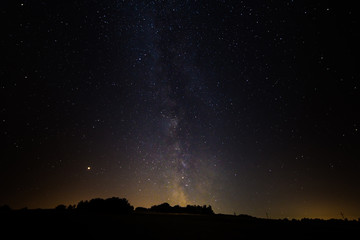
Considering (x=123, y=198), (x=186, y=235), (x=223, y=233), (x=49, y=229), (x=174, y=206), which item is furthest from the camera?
(x=174, y=206)

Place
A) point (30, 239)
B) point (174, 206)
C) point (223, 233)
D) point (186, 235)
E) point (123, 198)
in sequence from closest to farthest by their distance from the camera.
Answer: point (30, 239) < point (186, 235) < point (223, 233) < point (123, 198) < point (174, 206)

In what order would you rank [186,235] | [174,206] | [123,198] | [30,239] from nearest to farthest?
[30,239], [186,235], [123,198], [174,206]

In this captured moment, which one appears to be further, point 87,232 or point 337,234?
point 337,234

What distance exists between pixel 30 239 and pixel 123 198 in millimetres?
19981

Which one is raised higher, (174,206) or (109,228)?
(174,206)

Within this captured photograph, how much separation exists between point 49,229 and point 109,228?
2578mm

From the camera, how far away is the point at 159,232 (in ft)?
33.8

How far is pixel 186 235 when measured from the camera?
988cm

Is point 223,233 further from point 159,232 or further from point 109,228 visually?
point 109,228

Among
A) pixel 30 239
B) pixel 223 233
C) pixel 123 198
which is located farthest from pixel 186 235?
pixel 123 198

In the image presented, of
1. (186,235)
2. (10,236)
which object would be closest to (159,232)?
(186,235)

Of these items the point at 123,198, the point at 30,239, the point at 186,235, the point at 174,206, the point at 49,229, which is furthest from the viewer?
the point at 174,206

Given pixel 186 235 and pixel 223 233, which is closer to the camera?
pixel 186 235

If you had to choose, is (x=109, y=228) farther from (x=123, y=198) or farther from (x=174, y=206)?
(x=174, y=206)
